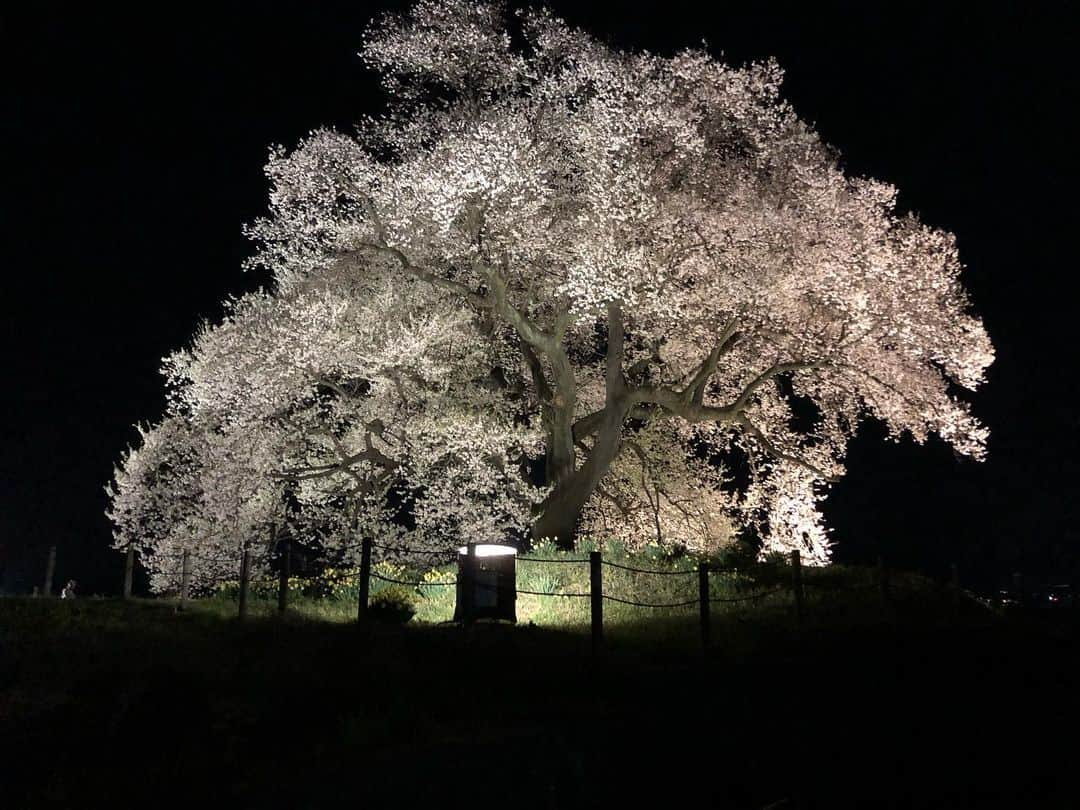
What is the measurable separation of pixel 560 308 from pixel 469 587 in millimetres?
9600

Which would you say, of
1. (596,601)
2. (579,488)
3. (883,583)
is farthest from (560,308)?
(596,601)

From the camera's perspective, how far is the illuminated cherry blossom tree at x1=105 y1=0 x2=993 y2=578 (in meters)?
20.2

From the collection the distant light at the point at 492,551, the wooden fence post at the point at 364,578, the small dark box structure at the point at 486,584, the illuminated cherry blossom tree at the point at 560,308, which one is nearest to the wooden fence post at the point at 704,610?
the small dark box structure at the point at 486,584

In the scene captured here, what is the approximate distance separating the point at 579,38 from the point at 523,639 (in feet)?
52.2

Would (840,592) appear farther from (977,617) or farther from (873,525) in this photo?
(873,525)

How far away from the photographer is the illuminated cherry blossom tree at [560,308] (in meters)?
20.2

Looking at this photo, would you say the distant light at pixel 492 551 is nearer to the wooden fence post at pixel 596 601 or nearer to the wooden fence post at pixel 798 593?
the wooden fence post at pixel 596 601

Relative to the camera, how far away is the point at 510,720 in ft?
30.6

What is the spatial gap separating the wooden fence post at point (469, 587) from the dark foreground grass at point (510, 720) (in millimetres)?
969

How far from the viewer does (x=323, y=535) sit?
23812 mm

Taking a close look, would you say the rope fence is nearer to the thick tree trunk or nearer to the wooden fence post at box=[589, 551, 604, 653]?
the wooden fence post at box=[589, 551, 604, 653]

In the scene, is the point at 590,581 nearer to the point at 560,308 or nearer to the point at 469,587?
the point at 469,587

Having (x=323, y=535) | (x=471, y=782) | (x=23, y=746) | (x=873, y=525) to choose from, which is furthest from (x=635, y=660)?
(x=873, y=525)

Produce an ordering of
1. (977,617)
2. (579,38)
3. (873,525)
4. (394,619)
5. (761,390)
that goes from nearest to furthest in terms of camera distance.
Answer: (394,619) → (977,617) → (579,38) → (761,390) → (873,525)
